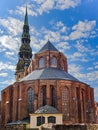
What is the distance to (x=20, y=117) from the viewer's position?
43.9 metres

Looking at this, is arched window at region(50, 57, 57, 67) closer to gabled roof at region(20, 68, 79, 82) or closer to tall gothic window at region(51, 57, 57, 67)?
tall gothic window at region(51, 57, 57, 67)

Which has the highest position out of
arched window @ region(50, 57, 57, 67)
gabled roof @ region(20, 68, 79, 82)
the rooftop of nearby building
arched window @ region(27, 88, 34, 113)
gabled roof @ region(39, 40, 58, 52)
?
gabled roof @ region(39, 40, 58, 52)

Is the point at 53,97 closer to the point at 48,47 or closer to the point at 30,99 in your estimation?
the point at 30,99

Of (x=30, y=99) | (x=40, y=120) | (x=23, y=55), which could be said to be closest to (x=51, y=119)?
(x=40, y=120)

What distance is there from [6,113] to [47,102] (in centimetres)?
1116

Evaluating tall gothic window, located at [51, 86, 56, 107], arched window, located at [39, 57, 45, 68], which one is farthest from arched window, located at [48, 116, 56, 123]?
arched window, located at [39, 57, 45, 68]

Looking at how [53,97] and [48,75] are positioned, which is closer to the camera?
[53,97]

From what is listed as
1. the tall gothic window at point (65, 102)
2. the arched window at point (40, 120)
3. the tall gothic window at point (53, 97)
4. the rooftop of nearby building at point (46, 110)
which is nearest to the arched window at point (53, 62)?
the tall gothic window at point (53, 97)

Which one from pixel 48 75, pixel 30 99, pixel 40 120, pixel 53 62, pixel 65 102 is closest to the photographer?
pixel 40 120

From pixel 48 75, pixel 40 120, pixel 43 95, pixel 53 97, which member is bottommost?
pixel 40 120

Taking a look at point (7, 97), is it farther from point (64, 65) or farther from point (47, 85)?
point (64, 65)

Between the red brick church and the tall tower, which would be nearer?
the red brick church

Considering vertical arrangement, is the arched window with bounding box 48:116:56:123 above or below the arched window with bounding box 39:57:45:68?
below

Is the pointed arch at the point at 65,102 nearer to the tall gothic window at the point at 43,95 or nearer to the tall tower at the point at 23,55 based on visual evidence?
the tall gothic window at the point at 43,95
